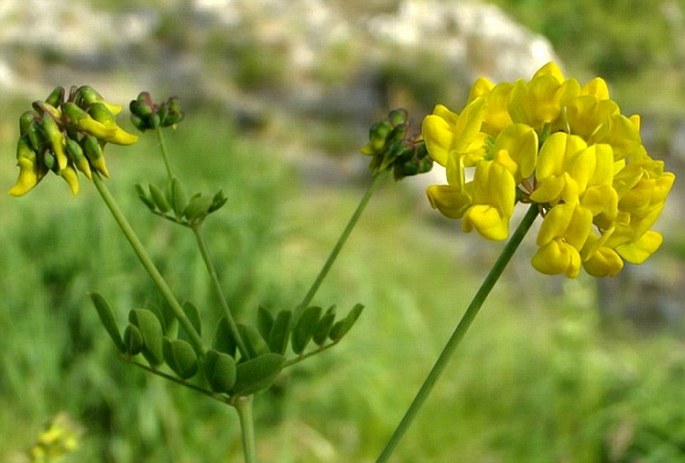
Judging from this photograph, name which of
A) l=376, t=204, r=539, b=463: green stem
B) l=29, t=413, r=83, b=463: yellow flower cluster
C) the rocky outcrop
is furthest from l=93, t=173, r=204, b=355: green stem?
the rocky outcrop

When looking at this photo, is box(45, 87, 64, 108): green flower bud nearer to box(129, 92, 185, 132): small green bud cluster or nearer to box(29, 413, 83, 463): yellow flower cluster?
box(129, 92, 185, 132): small green bud cluster

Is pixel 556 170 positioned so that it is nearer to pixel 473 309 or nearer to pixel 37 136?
pixel 473 309

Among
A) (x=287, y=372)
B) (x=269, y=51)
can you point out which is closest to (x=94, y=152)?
(x=287, y=372)

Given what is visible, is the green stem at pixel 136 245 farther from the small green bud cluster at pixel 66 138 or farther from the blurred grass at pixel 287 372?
the blurred grass at pixel 287 372

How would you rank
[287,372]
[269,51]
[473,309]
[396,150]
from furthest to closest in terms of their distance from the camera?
[269,51] → [287,372] → [396,150] → [473,309]

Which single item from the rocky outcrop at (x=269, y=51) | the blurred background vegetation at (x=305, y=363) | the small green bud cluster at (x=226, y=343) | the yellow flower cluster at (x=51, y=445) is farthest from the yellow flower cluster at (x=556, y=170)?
the rocky outcrop at (x=269, y=51)

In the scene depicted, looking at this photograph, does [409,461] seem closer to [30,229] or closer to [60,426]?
[30,229]
